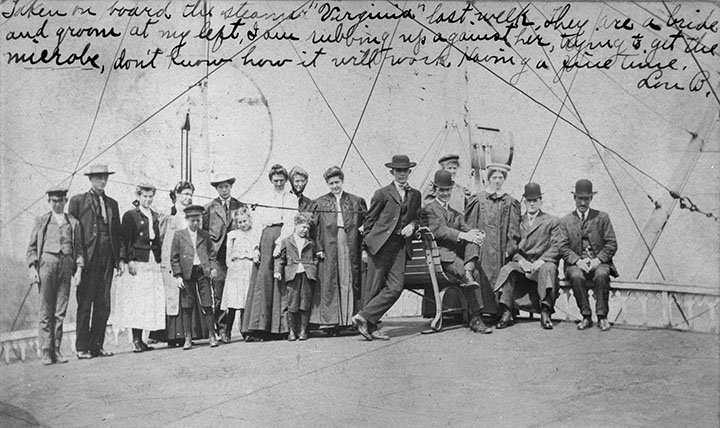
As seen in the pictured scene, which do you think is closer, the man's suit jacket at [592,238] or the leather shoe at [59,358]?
the leather shoe at [59,358]

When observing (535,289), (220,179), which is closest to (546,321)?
(535,289)

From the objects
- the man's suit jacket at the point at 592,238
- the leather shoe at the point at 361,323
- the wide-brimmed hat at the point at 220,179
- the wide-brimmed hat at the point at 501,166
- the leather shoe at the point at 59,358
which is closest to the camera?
the leather shoe at the point at 59,358

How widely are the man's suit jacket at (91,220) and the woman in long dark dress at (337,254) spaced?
4.88 feet

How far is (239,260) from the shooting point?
261 inches

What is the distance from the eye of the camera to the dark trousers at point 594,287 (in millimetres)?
6562

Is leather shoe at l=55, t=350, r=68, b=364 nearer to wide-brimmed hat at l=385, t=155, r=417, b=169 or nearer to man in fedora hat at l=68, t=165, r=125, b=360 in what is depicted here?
man in fedora hat at l=68, t=165, r=125, b=360

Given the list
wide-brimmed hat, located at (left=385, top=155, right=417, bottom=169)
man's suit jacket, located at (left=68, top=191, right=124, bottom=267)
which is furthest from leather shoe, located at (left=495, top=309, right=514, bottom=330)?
man's suit jacket, located at (left=68, top=191, right=124, bottom=267)

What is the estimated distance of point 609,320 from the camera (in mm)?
6734

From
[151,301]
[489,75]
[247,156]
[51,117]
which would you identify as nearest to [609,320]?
[489,75]

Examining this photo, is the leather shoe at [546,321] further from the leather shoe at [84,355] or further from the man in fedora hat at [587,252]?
the leather shoe at [84,355]

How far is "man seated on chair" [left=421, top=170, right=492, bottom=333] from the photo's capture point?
655 cm

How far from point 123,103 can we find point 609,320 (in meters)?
4.04

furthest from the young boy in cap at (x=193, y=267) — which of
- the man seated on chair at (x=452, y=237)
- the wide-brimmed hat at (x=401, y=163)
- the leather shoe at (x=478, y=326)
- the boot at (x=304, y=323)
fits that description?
the leather shoe at (x=478, y=326)

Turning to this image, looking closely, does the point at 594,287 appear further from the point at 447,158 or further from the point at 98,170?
the point at 98,170
